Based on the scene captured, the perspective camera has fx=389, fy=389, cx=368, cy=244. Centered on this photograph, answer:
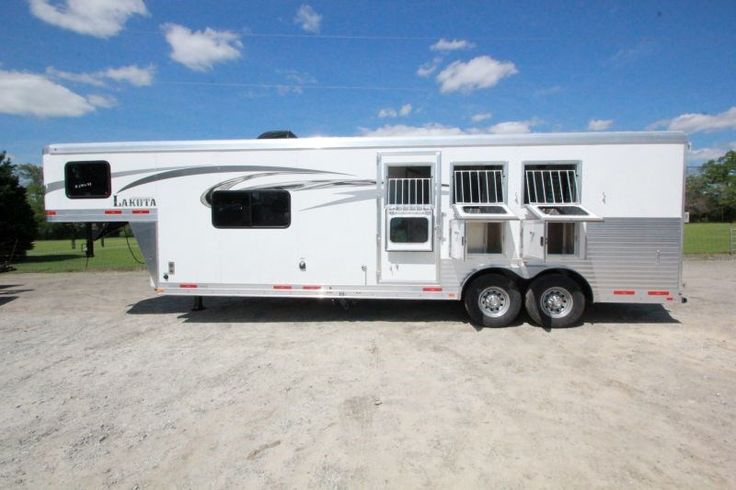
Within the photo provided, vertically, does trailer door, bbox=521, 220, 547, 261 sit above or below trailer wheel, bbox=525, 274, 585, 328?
above

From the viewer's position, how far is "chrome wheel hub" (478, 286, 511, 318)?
20.1ft

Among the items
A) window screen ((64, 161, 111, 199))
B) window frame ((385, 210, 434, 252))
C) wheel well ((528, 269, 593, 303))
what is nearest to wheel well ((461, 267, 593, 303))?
wheel well ((528, 269, 593, 303))

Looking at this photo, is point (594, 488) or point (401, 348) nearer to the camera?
point (594, 488)

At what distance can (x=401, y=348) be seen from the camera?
5406 millimetres

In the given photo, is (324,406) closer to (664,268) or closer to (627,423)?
(627,423)

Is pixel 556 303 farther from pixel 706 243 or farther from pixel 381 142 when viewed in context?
pixel 706 243

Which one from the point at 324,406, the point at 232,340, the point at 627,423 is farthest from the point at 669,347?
the point at 232,340

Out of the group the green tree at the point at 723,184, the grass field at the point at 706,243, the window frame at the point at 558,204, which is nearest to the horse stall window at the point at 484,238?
the window frame at the point at 558,204

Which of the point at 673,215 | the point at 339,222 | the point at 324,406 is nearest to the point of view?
the point at 324,406

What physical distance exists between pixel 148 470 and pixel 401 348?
327 centimetres

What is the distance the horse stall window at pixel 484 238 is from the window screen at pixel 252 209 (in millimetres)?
2931

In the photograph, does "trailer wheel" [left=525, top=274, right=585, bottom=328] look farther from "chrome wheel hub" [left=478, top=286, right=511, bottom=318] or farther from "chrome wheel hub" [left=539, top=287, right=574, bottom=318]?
"chrome wheel hub" [left=478, top=286, right=511, bottom=318]

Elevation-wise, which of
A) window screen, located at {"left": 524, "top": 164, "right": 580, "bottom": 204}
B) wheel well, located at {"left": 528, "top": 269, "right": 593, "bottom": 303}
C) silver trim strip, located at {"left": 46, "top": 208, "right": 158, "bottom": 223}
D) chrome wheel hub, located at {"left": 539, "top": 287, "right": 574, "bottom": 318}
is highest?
window screen, located at {"left": 524, "top": 164, "right": 580, "bottom": 204}

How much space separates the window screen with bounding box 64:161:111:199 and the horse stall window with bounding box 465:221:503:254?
6022mm
